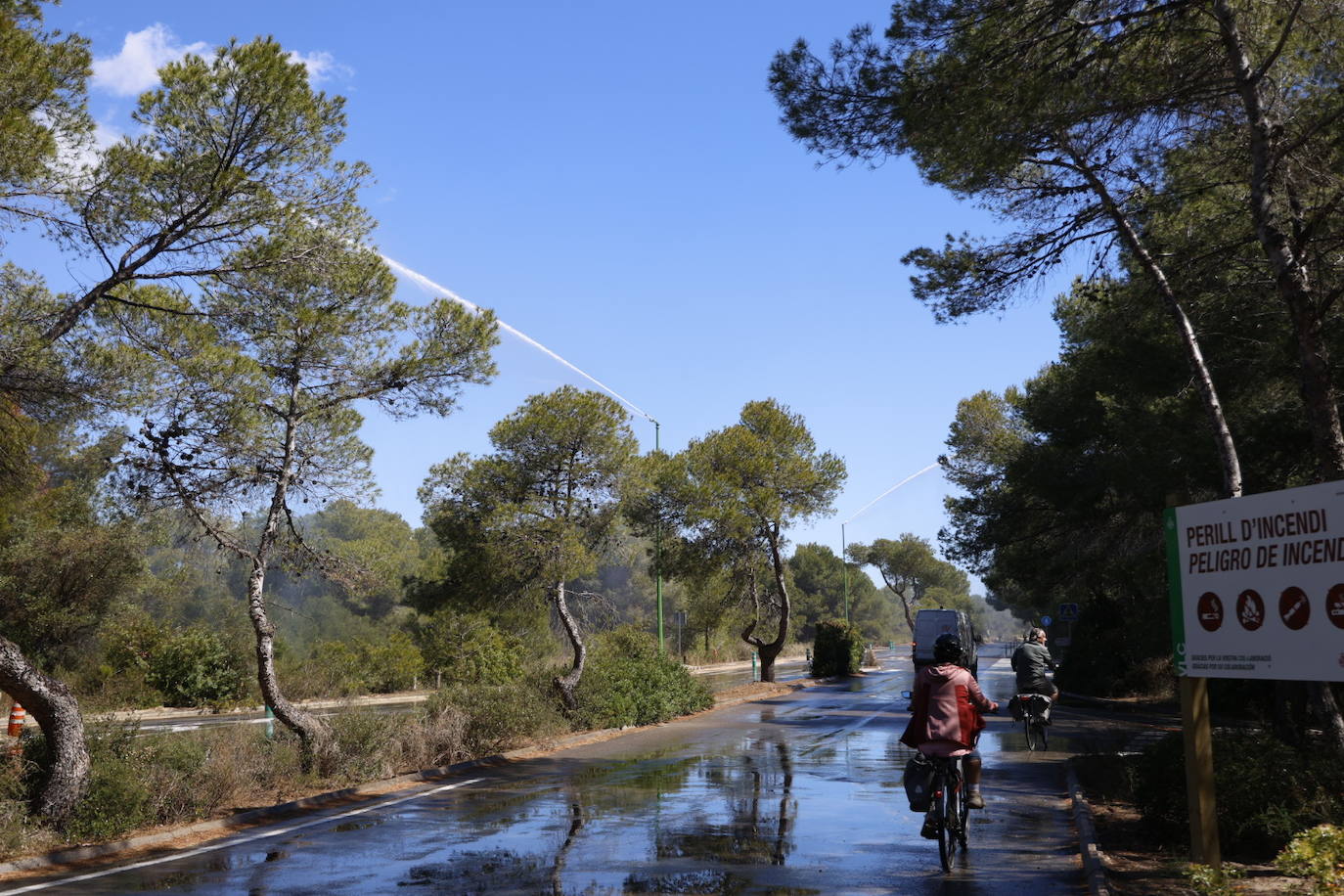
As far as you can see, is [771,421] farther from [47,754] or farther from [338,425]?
[47,754]

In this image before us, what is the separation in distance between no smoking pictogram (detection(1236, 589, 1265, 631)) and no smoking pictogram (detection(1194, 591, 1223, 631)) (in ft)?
0.60

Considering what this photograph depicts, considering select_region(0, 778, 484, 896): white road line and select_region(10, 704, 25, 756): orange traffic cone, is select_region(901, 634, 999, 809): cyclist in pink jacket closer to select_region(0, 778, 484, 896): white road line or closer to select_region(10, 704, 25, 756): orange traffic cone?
select_region(0, 778, 484, 896): white road line

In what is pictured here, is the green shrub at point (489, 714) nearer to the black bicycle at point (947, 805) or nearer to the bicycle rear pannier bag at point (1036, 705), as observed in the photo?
the bicycle rear pannier bag at point (1036, 705)

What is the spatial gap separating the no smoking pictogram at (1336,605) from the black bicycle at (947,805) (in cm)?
344

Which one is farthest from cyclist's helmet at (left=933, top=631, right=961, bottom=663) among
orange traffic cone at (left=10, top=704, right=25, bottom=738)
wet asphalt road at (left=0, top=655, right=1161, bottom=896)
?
orange traffic cone at (left=10, top=704, right=25, bottom=738)

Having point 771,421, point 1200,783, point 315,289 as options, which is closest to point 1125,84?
point 1200,783

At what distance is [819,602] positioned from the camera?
382ft

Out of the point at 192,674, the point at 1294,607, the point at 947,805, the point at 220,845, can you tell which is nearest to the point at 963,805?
the point at 947,805

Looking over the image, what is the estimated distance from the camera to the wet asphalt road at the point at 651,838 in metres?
8.45

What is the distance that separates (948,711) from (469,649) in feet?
97.4

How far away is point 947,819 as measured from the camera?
341 inches

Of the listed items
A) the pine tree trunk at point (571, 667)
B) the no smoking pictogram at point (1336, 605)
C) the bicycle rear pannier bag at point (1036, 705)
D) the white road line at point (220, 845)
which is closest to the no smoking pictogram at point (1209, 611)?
the no smoking pictogram at point (1336, 605)

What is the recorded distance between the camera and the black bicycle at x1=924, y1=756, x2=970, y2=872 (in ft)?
28.0

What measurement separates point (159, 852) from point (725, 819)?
5.39m
